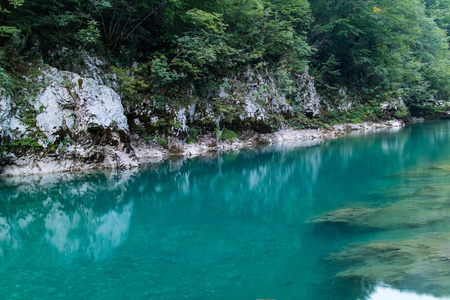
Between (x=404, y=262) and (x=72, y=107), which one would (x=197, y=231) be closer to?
(x=404, y=262)

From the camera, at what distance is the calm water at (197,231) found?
376 centimetres

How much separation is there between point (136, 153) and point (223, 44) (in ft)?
24.6

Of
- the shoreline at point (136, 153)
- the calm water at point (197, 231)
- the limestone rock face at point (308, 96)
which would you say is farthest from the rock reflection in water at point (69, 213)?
the limestone rock face at point (308, 96)

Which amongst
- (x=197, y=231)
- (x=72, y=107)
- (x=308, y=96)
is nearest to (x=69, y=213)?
(x=197, y=231)

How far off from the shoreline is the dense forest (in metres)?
2.51

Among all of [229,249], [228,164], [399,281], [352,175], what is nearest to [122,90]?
[228,164]

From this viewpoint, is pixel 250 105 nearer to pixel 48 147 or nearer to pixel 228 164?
pixel 228 164

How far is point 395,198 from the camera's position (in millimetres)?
6902

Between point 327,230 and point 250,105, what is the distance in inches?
566

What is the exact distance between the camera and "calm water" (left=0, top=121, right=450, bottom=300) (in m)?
3.76

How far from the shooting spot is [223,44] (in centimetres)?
1638

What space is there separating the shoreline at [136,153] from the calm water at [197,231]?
75 cm

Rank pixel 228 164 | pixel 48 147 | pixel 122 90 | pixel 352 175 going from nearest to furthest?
pixel 352 175 → pixel 48 147 → pixel 228 164 → pixel 122 90

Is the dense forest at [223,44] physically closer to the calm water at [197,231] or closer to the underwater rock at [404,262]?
the calm water at [197,231]
